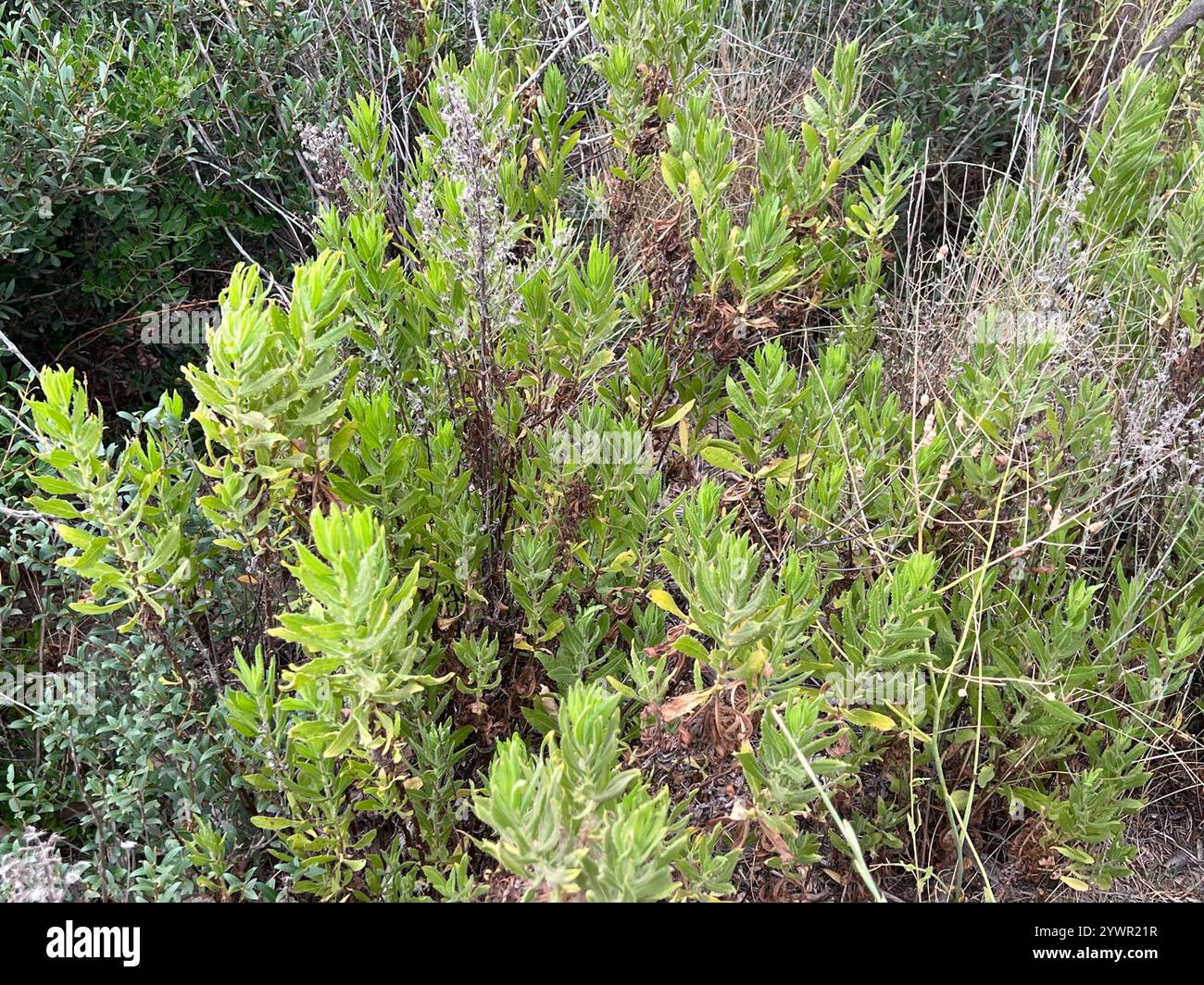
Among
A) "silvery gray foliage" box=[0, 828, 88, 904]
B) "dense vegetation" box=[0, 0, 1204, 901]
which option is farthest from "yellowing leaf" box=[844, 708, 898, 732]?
"silvery gray foliage" box=[0, 828, 88, 904]

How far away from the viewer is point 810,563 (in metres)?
1.80

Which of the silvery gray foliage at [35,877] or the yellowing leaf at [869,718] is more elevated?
the yellowing leaf at [869,718]

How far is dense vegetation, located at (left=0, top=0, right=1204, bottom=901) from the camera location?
5.50 feet

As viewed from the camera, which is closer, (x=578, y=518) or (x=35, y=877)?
(x=35, y=877)

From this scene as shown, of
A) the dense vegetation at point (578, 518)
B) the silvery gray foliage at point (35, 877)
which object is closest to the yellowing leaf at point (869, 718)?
the dense vegetation at point (578, 518)

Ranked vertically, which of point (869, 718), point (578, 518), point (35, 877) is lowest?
point (35, 877)

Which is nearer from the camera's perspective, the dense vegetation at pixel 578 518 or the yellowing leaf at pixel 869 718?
the dense vegetation at pixel 578 518

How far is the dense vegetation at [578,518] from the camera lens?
168 centimetres

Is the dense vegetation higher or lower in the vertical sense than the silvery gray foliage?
higher

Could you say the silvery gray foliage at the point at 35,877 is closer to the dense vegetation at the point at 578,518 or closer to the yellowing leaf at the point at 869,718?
the dense vegetation at the point at 578,518

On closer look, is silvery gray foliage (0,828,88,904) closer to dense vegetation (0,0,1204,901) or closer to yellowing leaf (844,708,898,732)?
dense vegetation (0,0,1204,901)

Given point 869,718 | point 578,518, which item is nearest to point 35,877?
point 578,518

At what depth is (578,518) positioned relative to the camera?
2174 millimetres

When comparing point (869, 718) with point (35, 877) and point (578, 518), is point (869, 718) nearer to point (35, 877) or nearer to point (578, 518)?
point (578, 518)
